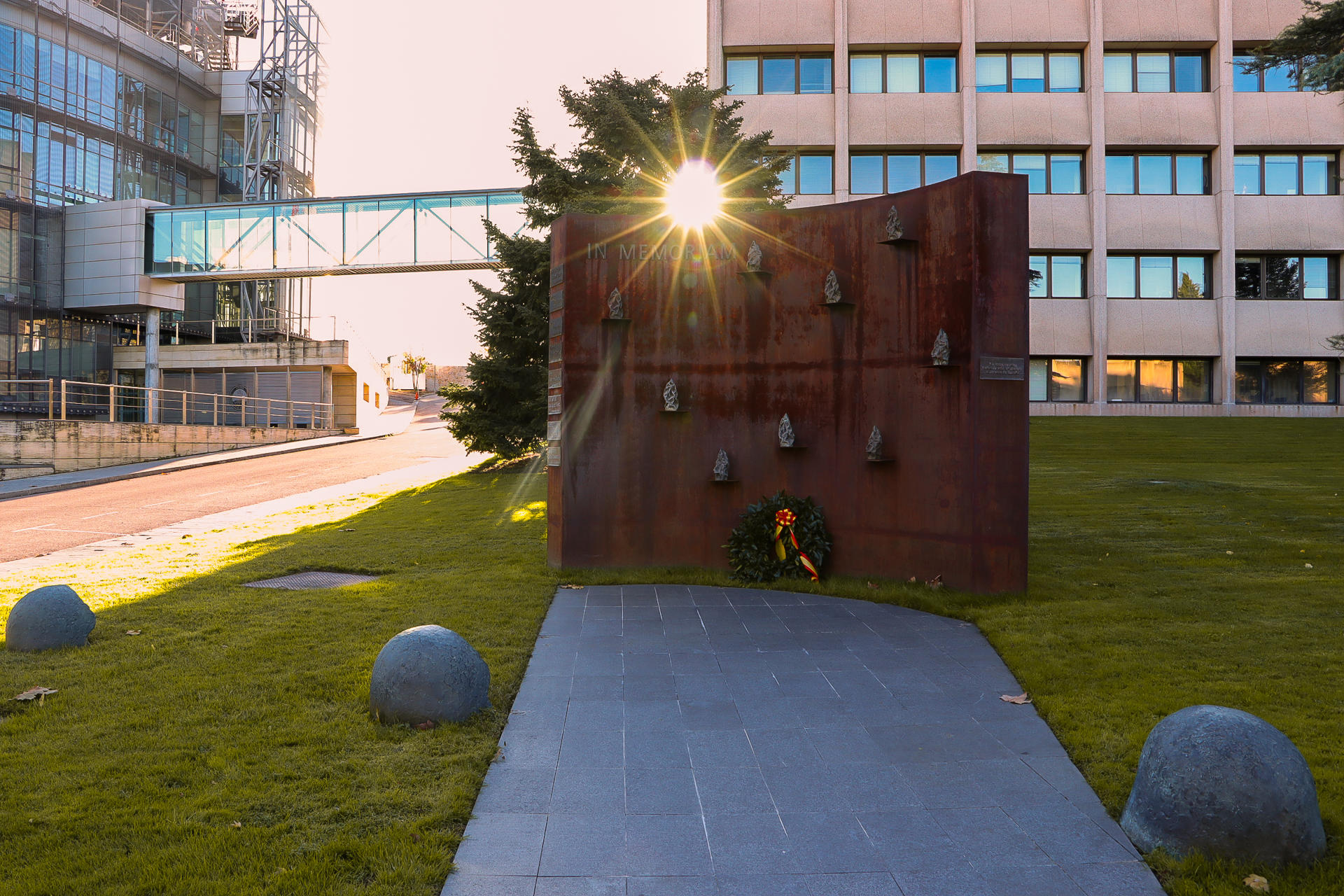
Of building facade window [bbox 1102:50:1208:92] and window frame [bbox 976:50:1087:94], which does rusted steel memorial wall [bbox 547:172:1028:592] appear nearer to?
window frame [bbox 976:50:1087:94]

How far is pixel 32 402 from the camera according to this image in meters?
35.2

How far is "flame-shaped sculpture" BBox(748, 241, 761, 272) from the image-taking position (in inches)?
416

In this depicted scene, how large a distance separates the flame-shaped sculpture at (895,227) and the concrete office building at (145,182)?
32911 millimetres

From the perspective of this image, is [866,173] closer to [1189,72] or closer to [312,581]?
[1189,72]

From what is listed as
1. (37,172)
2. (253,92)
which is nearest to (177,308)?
(37,172)

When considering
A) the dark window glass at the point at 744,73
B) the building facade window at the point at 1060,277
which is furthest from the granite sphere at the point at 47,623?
the building facade window at the point at 1060,277

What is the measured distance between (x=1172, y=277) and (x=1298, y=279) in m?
4.79

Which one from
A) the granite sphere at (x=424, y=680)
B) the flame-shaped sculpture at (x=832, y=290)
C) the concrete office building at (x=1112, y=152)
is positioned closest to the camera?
the granite sphere at (x=424, y=680)

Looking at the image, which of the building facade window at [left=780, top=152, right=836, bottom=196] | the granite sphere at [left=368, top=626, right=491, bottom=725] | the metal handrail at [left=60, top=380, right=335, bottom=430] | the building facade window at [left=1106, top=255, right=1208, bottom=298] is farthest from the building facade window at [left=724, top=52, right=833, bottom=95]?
the granite sphere at [left=368, top=626, right=491, bottom=725]

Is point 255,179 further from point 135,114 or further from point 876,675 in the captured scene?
point 876,675

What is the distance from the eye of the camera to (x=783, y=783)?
469cm

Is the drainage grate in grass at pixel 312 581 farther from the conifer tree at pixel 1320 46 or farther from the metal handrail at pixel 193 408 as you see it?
the metal handrail at pixel 193 408

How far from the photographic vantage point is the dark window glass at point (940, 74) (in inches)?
1294

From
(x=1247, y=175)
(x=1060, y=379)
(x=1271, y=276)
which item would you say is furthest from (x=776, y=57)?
(x=1271, y=276)
